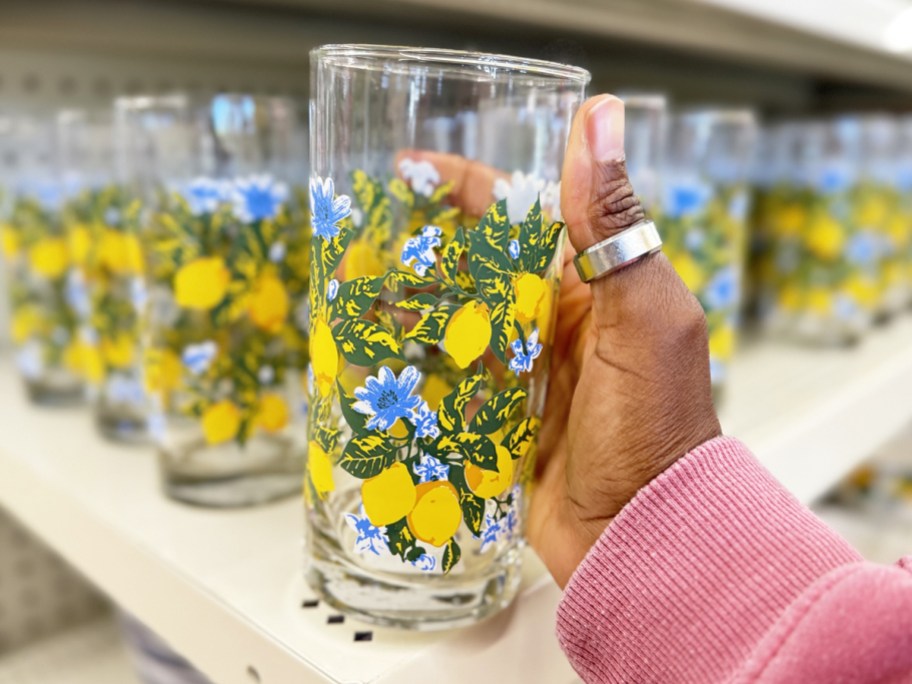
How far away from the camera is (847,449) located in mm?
689

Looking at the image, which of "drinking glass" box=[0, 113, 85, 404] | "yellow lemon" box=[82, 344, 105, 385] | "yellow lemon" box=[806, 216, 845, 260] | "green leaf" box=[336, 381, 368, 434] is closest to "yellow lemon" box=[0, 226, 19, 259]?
"drinking glass" box=[0, 113, 85, 404]

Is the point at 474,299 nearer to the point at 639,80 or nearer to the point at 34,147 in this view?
the point at 34,147

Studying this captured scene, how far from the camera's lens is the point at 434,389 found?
1.22 ft

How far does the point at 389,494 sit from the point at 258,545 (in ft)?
0.53

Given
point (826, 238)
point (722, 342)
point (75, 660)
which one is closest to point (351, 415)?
point (722, 342)

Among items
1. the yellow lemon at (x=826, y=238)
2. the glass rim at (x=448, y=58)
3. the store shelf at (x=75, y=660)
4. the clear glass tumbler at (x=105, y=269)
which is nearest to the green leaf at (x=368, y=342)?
the glass rim at (x=448, y=58)

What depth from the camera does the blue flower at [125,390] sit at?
61 cm

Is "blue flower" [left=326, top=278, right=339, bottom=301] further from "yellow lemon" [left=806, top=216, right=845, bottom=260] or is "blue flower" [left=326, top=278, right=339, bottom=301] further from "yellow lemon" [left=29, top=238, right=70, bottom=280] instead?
"yellow lemon" [left=806, top=216, right=845, bottom=260]

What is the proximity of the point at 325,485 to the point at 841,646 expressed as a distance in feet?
0.70

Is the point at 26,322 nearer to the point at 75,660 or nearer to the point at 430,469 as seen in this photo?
the point at 75,660

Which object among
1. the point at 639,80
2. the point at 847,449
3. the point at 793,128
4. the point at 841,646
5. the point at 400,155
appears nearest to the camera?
the point at 841,646

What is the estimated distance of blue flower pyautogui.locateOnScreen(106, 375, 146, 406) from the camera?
609 mm

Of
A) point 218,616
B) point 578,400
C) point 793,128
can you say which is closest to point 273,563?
point 218,616

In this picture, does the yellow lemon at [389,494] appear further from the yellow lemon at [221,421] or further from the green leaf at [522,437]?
the yellow lemon at [221,421]
